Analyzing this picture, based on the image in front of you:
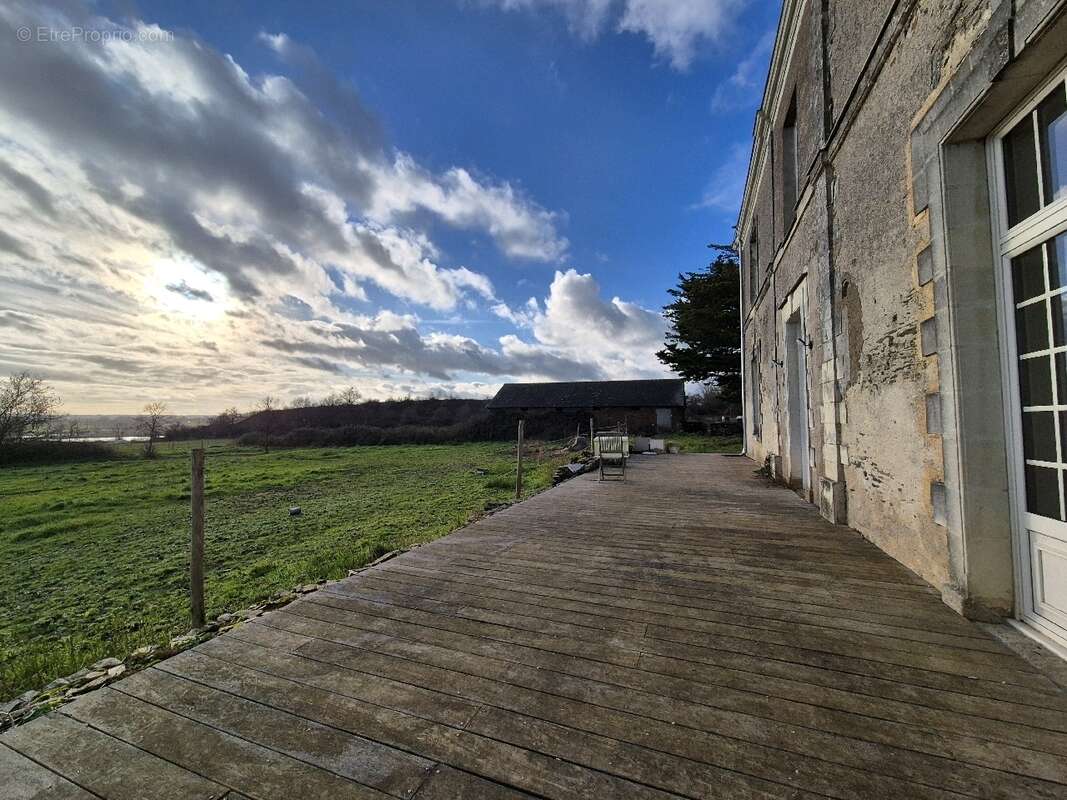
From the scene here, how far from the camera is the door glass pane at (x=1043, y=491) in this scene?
2.16 m

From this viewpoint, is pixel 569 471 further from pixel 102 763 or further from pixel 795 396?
pixel 102 763

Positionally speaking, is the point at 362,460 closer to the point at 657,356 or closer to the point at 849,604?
the point at 657,356

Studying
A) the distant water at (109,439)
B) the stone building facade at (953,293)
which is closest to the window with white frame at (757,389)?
the stone building facade at (953,293)

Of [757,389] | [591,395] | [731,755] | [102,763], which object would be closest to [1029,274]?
[731,755]

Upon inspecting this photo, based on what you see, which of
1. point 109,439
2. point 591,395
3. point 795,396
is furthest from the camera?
point 591,395

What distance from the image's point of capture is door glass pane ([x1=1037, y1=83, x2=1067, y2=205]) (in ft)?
6.79

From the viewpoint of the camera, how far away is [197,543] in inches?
120

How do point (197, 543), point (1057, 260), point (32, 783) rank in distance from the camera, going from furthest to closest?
1. point (197, 543)
2. point (1057, 260)
3. point (32, 783)

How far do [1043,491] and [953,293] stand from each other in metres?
1.13

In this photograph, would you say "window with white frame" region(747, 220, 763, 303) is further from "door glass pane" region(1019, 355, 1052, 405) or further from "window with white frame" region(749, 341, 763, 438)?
"door glass pane" region(1019, 355, 1052, 405)

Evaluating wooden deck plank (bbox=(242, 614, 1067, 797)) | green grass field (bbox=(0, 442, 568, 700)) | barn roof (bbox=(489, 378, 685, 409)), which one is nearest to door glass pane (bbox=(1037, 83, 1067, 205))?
wooden deck plank (bbox=(242, 614, 1067, 797))

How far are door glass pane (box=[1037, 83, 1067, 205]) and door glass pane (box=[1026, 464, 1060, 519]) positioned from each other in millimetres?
1334

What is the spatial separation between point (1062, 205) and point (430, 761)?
3.53 m

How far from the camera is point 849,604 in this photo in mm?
2701
